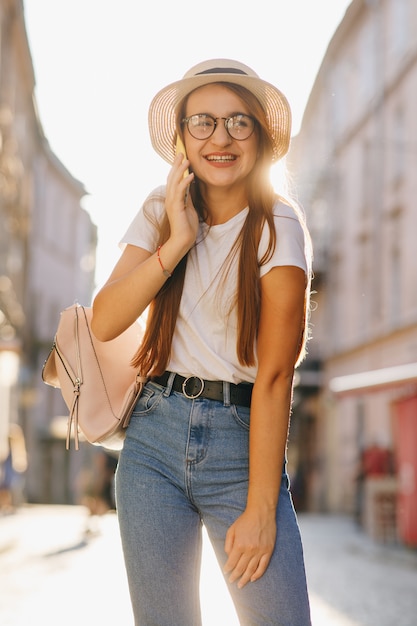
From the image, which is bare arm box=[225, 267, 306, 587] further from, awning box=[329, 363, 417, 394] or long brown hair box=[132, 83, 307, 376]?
awning box=[329, 363, 417, 394]

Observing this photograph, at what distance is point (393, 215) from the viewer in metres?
26.6

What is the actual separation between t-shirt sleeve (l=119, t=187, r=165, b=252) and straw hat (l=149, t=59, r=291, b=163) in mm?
253

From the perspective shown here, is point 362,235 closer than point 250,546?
No

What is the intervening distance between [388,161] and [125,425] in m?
25.0

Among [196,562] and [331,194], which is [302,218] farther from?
[331,194]

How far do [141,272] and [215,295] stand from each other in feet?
0.60

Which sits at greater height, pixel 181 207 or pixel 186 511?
pixel 181 207

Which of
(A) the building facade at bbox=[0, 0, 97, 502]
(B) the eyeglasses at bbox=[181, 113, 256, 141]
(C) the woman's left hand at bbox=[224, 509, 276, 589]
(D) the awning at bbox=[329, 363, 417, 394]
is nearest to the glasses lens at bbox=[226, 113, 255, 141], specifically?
(B) the eyeglasses at bbox=[181, 113, 256, 141]

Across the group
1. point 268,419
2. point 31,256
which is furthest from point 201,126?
point 31,256

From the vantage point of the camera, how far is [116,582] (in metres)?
9.56

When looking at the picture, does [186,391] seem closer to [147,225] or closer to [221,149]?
[147,225]

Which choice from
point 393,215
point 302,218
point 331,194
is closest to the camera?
point 302,218

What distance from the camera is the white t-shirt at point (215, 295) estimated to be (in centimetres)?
266

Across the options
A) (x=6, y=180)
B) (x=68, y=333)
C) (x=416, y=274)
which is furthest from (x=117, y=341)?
(x=6, y=180)
